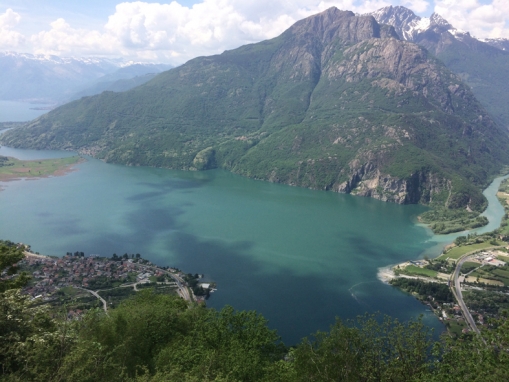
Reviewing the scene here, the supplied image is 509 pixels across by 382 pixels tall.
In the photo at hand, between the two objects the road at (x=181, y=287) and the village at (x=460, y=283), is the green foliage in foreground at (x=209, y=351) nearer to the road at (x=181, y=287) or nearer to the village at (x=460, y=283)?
the road at (x=181, y=287)

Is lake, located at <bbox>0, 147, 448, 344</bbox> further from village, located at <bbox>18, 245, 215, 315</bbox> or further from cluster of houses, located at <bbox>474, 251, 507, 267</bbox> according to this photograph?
cluster of houses, located at <bbox>474, 251, 507, 267</bbox>

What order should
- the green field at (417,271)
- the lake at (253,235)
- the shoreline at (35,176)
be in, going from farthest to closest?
the shoreline at (35,176) < the green field at (417,271) < the lake at (253,235)

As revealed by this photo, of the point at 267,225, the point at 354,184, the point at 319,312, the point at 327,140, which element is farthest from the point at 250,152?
the point at 319,312

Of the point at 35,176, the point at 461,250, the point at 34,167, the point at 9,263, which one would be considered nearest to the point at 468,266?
the point at 461,250

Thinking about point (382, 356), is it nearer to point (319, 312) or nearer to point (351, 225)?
point (319, 312)

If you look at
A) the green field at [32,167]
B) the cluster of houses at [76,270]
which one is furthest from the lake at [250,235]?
the green field at [32,167]

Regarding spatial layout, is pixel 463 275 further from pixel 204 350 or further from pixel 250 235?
pixel 204 350
